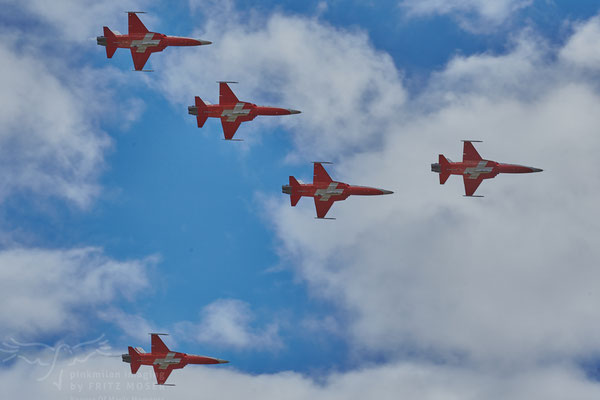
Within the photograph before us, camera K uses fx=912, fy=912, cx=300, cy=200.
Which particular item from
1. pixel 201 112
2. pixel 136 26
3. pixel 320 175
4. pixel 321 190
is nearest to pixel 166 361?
pixel 321 190

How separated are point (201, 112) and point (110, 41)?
61.9 feet

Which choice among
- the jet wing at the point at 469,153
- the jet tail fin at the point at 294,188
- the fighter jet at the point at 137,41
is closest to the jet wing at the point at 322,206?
the jet tail fin at the point at 294,188

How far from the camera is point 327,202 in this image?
497ft

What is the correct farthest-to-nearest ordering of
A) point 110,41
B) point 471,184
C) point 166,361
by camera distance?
point 471,184, point 166,361, point 110,41

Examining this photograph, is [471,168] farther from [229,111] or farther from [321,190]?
[229,111]

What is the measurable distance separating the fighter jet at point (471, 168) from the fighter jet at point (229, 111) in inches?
1028

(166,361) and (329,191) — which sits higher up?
(329,191)

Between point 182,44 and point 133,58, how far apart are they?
28.1 ft

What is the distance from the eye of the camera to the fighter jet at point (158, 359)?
15088cm

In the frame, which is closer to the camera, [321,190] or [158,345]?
[321,190]

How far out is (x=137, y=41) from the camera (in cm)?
15025

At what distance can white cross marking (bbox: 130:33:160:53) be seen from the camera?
150 meters

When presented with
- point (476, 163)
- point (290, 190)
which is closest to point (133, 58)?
point (290, 190)

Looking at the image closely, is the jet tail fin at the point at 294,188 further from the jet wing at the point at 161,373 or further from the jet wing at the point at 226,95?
the jet wing at the point at 161,373
